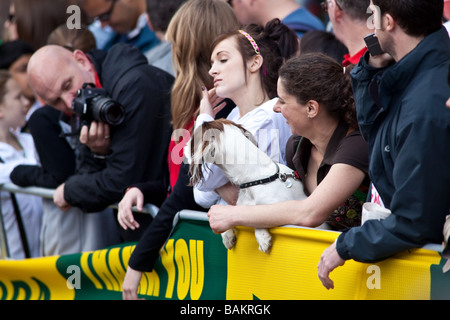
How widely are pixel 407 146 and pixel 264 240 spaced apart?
3.00ft

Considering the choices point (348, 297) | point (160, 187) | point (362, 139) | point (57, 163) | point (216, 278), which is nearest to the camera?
point (348, 297)

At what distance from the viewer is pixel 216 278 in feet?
11.2

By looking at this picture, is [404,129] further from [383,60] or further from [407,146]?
[383,60]

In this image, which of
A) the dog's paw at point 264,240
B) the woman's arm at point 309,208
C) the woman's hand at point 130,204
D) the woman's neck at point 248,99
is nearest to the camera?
the woman's arm at point 309,208

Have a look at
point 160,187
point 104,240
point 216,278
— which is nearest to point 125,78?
point 160,187

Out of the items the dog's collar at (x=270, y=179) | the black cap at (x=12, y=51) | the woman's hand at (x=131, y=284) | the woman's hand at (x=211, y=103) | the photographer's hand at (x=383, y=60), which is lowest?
the woman's hand at (x=131, y=284)

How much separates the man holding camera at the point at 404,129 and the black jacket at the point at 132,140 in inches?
78.0

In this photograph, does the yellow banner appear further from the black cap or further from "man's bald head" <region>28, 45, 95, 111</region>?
the black cap

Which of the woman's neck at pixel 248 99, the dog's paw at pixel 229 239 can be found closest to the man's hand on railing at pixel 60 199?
the woman's neck at pixel 248 99

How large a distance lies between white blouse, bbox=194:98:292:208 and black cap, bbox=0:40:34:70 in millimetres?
3641

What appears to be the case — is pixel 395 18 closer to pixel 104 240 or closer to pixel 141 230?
pixel 141 230

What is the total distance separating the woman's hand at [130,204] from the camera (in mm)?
4105

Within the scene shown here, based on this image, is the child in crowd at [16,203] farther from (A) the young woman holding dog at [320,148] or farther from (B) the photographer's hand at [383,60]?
(B) the photographer's hand at [383,60]

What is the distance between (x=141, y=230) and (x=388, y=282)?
2.10 m
